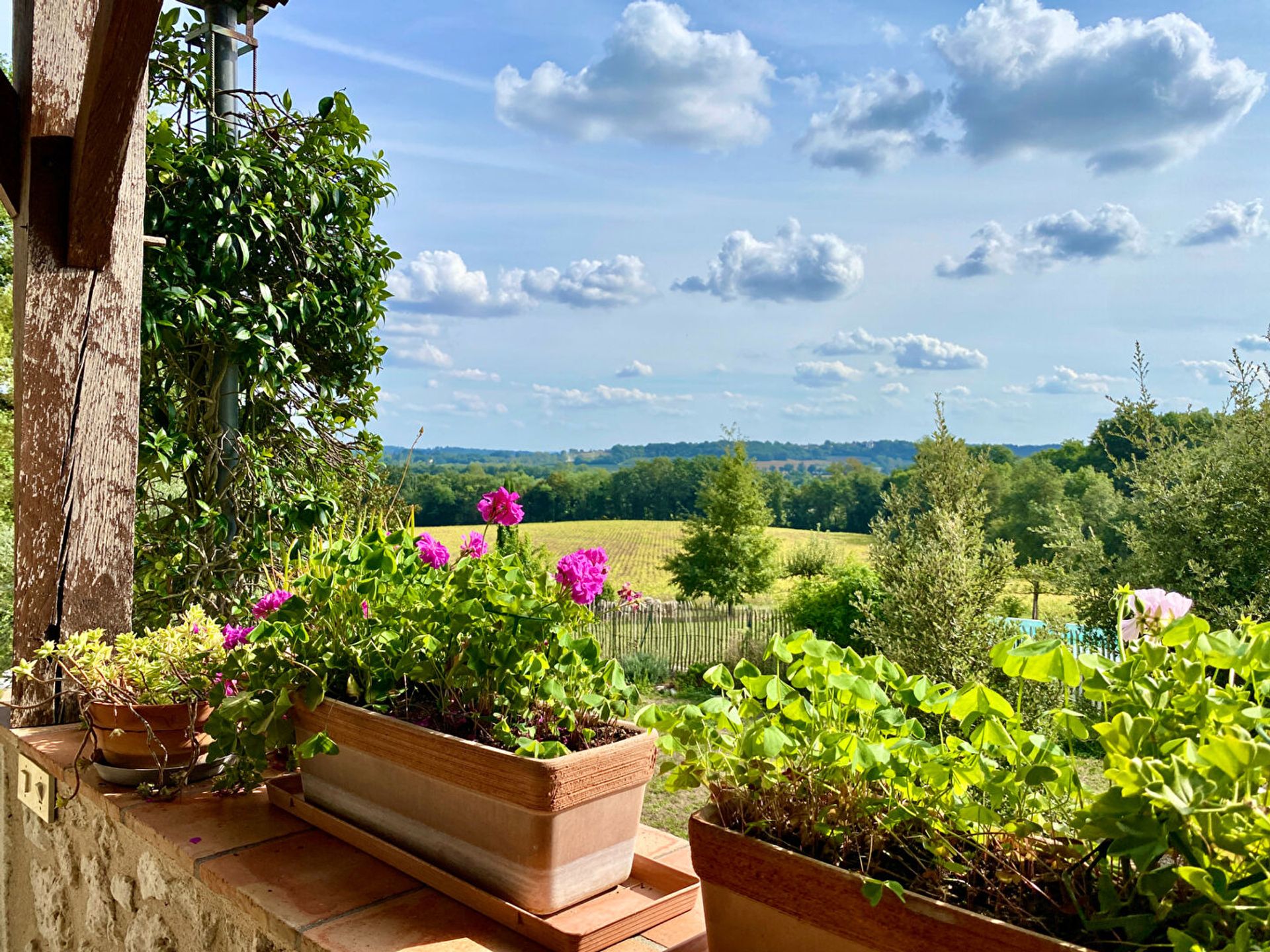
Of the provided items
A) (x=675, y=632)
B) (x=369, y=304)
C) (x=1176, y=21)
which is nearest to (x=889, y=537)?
(x=675, y=632)

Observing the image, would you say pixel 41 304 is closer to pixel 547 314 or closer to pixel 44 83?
pixel 44 83

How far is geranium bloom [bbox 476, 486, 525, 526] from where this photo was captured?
1.36 metres

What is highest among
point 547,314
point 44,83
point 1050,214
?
point 1050,214

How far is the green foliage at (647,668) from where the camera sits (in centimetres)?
1200

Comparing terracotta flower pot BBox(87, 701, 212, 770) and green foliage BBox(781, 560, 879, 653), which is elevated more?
terracotta flower pot BBox(87, 701, 212, 770)

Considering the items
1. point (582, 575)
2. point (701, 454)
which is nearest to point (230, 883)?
point (582, 575)

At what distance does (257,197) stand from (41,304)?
1035 millimetres

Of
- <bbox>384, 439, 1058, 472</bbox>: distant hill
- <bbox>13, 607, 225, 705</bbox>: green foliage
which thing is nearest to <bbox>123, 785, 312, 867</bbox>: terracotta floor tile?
<bbox>13, 607, 225, 705</bbox>: green foliage

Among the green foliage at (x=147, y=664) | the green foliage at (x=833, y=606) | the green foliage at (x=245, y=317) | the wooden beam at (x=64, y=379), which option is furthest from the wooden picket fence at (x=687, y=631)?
the green foliage at (x=147, y=664)

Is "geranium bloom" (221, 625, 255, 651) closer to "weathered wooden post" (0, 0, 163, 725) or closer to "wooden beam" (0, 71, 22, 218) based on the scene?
"weathered wooden post" (0, 0, 163, 725)

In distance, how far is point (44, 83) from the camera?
5.80 feet

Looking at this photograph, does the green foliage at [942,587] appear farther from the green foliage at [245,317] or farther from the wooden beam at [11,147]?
the wooden beam at [11,147]

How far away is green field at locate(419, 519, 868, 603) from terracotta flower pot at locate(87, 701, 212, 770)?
1727 cm

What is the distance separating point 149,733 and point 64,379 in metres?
0.80
